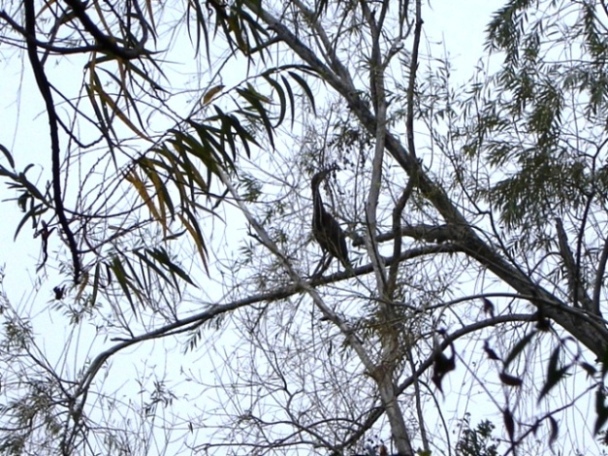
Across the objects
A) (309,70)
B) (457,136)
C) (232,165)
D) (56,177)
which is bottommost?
(56,177)

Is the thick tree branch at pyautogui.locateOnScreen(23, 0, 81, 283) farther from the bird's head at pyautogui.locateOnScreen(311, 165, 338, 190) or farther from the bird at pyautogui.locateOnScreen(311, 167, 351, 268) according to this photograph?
the bird's head at pyautogui.locateOnScreen(311, 165, 338, 190)

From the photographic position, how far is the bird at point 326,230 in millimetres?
4668

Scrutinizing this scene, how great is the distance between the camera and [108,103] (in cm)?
238

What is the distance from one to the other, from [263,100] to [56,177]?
714mm

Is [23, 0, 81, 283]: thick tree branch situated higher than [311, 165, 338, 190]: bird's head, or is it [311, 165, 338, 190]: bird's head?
[311, 165, 338, 190]: bird's head

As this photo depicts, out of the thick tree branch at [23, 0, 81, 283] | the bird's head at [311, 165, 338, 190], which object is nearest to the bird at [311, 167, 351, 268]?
the bird's head at [311, 165, 338, 190]

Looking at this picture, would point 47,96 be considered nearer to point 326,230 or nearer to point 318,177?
point 326,230

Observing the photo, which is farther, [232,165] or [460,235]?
[460,235]

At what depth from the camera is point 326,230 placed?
15.4 feet

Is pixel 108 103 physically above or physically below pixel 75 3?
above

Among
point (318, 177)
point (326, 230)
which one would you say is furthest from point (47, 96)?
point (318, 177)

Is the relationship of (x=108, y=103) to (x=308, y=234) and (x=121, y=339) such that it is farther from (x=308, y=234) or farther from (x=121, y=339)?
(x=121, y=339)

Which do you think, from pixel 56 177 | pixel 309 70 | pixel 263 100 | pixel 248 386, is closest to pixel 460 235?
pixel 248 386

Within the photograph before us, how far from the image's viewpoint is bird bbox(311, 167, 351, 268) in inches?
184
